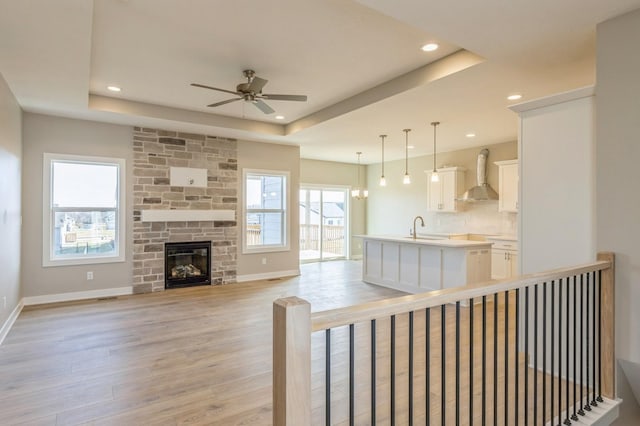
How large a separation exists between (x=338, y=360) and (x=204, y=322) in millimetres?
1902

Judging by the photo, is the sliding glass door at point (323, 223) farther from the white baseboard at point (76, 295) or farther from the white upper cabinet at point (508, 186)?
the white baseboard at point (76, 295)

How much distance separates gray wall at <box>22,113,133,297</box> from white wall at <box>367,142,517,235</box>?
640cm

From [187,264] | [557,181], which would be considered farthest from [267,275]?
[557,181]

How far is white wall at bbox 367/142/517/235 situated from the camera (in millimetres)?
7305

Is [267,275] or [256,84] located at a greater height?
[256,84]

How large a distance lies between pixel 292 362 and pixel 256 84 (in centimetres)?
323

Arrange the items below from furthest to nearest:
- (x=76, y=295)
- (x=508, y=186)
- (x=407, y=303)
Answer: (x=508, y=186) → (x=76, y=295) → (x=407, y=303)

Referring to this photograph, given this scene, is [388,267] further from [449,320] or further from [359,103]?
[359,103]

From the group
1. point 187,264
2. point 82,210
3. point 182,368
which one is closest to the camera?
point 182,368

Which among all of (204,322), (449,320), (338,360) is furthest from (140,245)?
(449,320)

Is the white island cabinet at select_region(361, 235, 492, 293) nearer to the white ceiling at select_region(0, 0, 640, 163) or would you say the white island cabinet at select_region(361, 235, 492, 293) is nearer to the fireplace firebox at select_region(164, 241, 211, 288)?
the white ceiling at select_region(0, 0, 640, 163)

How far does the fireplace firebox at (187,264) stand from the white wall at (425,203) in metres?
5.15

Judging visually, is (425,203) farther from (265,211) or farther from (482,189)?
(265,211)

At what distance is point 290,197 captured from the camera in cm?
747
